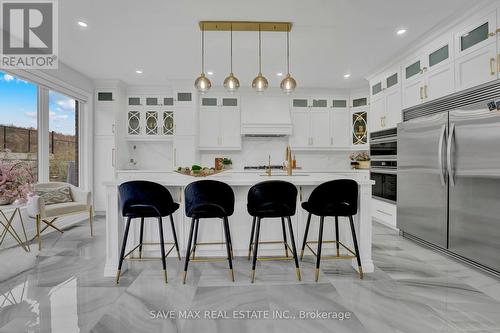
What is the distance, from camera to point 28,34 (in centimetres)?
317

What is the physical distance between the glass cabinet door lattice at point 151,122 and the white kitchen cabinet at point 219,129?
1036 millimetres

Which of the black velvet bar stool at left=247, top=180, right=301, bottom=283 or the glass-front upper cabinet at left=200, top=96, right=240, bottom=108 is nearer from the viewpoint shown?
the black velvet bar stool at left=247, top=180, right=301, bottom=283

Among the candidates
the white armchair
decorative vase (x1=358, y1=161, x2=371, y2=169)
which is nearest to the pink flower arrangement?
the white armchair

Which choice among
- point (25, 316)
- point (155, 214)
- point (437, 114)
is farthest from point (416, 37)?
point (25, 316)

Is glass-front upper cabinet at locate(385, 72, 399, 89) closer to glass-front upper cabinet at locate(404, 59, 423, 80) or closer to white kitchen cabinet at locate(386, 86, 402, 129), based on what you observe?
white kitchen cabinet at locate(386, 86, 402, 129)

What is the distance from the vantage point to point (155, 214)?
2.11 meters

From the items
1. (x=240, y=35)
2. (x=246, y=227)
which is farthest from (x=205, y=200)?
(x=240, y=35)

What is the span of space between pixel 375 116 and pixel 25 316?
506 centimetres

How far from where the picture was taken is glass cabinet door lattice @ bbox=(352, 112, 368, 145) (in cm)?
535

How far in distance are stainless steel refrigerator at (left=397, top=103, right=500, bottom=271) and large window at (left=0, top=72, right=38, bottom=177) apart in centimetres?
527

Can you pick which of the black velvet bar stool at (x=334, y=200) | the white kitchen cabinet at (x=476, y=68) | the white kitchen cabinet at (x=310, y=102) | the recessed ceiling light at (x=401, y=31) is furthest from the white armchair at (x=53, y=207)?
the white kitchen cabinet at (x=476, y=68)

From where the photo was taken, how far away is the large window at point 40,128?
11.1 feet

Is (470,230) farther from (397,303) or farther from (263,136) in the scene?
(263,136)

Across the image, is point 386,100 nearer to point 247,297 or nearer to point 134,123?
point 247,297
